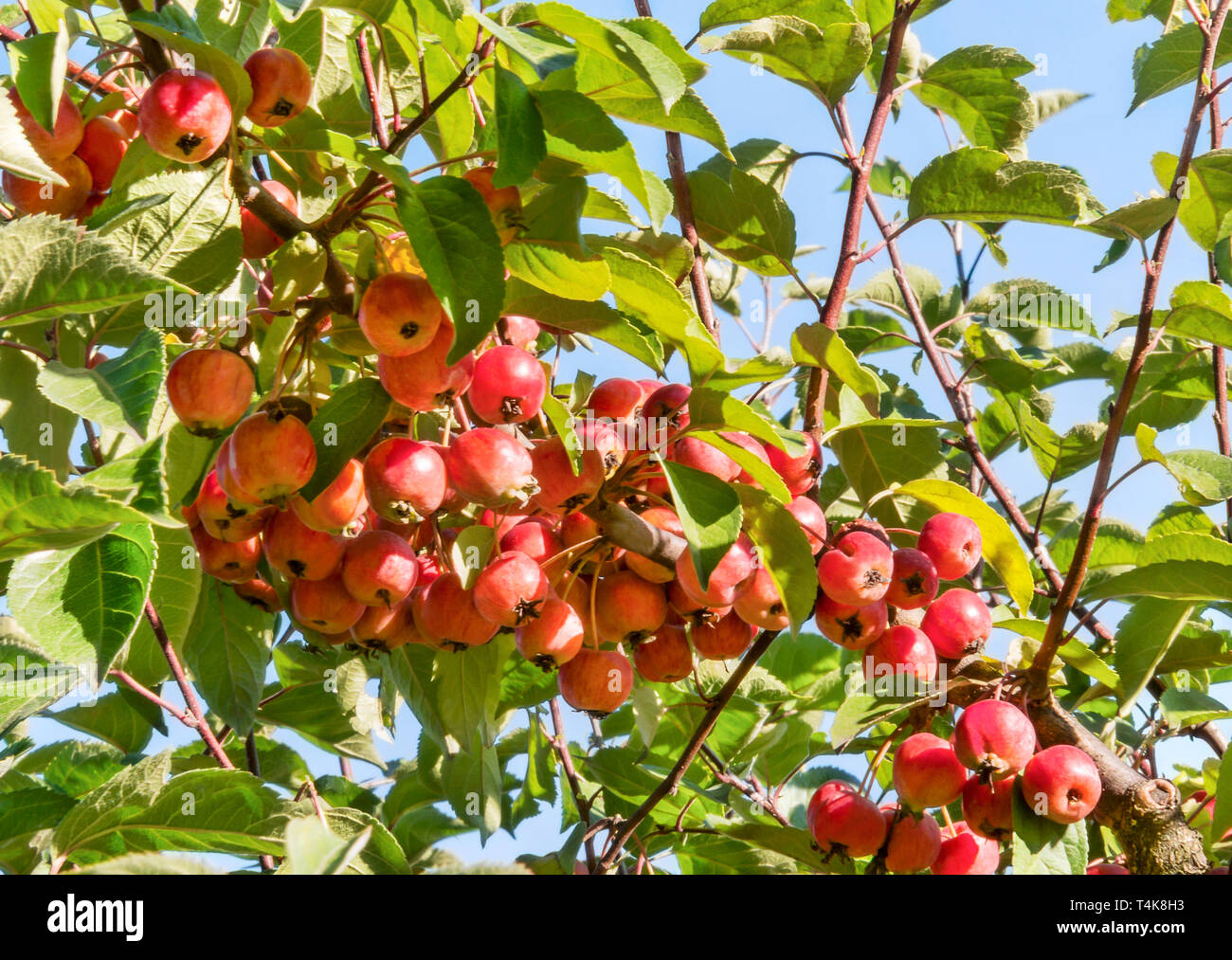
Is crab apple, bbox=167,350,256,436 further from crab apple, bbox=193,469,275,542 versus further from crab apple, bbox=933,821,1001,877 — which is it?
crab apple, bbox=933,821,1001,877

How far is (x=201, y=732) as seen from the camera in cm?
293

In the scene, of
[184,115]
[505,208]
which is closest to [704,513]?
[505,208]

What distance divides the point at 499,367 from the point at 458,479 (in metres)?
0.23

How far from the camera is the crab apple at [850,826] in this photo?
2.45m

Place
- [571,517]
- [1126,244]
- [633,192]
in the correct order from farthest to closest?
[1126,244] < [571,517] < [633,192]

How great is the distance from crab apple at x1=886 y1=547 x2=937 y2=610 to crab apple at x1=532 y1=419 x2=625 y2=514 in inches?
27.4

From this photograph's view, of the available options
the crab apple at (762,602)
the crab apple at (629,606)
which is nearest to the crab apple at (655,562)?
the crab apple at (629,606)

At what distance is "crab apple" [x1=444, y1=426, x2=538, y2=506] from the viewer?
2018 mm

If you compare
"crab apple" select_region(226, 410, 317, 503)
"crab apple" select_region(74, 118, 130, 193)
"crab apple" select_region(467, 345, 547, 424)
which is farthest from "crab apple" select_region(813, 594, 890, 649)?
"crab apple" select_region(74, 118, 130, 193)

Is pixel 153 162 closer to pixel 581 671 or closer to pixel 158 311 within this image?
pixel 158 311

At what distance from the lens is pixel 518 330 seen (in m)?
2.32

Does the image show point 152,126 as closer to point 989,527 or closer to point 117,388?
point 117,388
